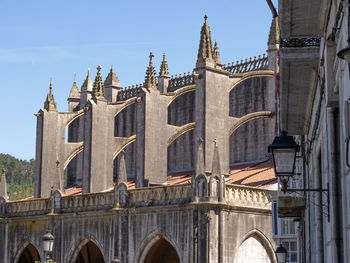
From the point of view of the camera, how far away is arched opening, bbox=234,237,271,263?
2972 centimetres

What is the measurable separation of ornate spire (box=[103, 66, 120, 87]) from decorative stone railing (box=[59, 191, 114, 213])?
47.9 feet

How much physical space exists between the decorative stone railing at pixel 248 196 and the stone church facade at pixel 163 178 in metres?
→ 0.04

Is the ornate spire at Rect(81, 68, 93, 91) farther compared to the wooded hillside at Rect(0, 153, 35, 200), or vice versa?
the wooded hillside at Rect(0, 153, 35, 200)

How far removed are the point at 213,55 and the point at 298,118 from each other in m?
23.8

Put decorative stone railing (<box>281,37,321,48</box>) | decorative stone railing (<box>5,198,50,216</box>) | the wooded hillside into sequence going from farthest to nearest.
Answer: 1. the wooded hillside
2. decorative stone railing (<box>5,198,50,216</box>)
3. decorative stone railing (<box>281,37,321,48</box>)

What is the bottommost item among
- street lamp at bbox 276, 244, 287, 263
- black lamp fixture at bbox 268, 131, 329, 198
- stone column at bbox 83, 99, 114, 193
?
street lamp at bbox 276, 244, 287, 263

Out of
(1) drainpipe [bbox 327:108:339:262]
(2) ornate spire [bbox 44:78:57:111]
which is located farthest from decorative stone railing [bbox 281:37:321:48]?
(2) ornate spire [bbox 44:78:57:111]

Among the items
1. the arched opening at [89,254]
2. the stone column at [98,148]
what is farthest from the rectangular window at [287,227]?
the stone column at [98,148]

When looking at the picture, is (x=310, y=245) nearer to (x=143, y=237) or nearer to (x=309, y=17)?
(x=309, y=17)

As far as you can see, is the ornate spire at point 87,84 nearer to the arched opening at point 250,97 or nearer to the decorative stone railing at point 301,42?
the arched opening at point 250,97

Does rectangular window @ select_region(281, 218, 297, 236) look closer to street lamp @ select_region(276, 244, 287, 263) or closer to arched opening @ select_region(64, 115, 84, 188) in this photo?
street lamp @ select_region(276, 244, 287, 263)

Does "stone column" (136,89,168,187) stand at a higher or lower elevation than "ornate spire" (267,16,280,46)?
lower

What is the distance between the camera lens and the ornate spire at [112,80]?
48.4 metres

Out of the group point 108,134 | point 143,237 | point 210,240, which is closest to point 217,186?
point 210,240
